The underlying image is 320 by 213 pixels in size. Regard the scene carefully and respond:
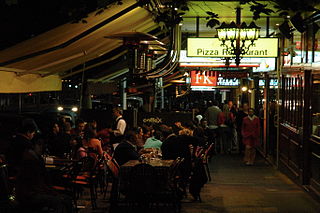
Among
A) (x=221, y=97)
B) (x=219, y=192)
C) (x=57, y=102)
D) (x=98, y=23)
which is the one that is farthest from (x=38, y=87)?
(x=221, y=97)

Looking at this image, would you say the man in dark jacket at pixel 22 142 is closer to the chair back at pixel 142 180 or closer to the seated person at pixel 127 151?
the chair back at pixel 142 180

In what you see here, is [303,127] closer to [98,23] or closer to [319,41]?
[319,41]

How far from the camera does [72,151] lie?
1394 cm

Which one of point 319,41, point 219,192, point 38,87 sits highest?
point 319,41

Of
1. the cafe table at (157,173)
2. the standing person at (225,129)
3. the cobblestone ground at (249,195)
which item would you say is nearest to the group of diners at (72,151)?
the cobblestone ground at (249,195)

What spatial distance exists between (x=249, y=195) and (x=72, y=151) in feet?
13.9

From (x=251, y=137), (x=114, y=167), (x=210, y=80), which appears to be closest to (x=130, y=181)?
(x=114, y=167)

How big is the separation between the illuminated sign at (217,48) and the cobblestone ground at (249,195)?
326 centimetres

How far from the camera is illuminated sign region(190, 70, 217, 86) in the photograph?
26484mm

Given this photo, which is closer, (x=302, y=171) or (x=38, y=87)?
(x=302, y=171)

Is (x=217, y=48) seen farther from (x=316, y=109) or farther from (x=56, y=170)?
(x=56, y=170)

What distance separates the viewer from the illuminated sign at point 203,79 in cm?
2648

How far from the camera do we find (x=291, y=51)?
15633 millimetres

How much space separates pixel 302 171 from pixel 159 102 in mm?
31218
